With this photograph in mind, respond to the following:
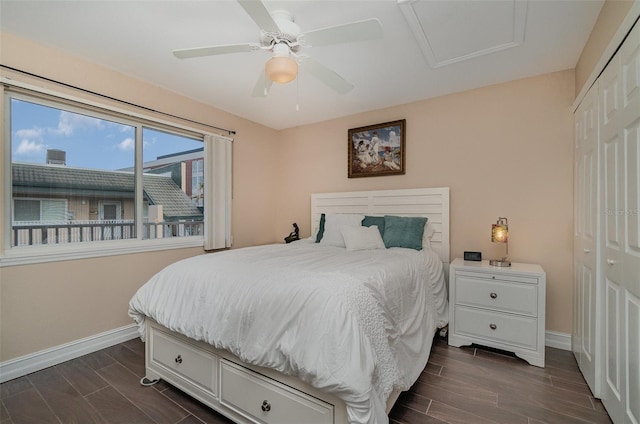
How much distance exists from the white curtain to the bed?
1.28 m

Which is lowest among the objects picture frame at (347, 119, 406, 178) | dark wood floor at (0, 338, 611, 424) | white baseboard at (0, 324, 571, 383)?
dark wood floor at (0, 338, 611, 424)

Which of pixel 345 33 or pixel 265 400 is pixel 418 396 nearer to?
pixel 265 400

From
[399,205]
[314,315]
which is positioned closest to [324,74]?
[314,315]

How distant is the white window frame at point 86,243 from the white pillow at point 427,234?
251cm

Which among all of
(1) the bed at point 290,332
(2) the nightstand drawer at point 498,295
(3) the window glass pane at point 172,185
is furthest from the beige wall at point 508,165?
(3) the window glass pane at point 172,185

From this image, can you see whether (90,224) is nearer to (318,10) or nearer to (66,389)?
(66,389)

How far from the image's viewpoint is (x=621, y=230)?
4.76ft

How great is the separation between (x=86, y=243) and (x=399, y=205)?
3265 mm

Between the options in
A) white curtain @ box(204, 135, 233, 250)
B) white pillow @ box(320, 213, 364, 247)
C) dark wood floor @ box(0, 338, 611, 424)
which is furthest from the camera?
white curtain @ box(204, 135, 233, 250)

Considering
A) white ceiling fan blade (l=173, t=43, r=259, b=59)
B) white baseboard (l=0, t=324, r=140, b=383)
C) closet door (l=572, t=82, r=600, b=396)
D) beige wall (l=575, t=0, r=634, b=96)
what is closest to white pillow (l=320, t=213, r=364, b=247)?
closet door (l=572, t=82, r=600, b=396)

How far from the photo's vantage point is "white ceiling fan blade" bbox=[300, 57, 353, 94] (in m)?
1.83

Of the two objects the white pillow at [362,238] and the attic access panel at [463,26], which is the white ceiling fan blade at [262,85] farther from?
the white pillow at [362,238]

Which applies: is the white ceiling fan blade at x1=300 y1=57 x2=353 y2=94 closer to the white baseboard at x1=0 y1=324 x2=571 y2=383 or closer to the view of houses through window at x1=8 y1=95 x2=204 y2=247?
the view of houses through window at x1=8 y1=95 x2=204 y2=247

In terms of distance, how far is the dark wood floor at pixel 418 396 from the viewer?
5.48ft
